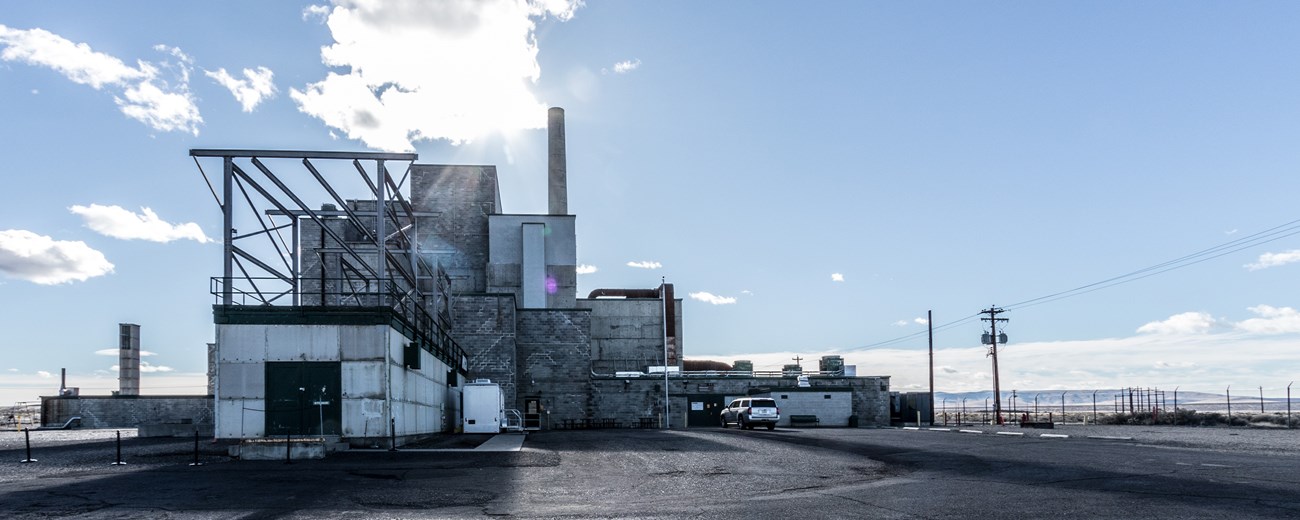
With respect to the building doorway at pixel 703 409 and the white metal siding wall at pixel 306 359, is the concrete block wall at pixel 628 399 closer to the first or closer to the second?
the building doorway at pixel 703 409

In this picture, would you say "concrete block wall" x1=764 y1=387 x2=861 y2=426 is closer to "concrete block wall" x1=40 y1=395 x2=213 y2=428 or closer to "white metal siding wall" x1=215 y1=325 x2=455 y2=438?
"concrete block wall" x1=40 y1=395 x2=213 y2=428

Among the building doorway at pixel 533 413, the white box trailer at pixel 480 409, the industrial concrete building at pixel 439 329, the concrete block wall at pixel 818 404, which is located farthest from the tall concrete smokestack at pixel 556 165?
the white box trailer at pixel 480 409

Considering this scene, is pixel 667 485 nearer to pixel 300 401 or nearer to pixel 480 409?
pixel 300 401

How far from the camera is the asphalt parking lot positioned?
12.0 metres

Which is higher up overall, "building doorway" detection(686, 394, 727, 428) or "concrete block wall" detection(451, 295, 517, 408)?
"concrete block wall" detection(451, 295, 517, 408)

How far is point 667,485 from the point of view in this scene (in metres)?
15.5

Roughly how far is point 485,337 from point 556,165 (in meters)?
20.3

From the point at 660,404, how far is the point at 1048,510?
54.3 meters

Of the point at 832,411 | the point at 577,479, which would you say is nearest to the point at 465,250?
the point at 832,411

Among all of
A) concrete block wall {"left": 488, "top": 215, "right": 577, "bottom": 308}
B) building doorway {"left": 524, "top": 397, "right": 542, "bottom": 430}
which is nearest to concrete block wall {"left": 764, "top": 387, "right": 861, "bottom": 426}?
building doorway {"left": 524, "top": 397, "right": 542, "bottom": 430}

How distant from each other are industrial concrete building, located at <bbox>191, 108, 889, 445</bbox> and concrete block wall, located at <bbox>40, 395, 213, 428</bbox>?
925cm

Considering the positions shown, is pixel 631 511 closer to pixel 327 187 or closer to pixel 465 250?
pixel 327 187

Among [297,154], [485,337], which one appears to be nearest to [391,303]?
[297,154]

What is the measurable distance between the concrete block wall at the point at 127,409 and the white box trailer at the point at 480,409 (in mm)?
23856
